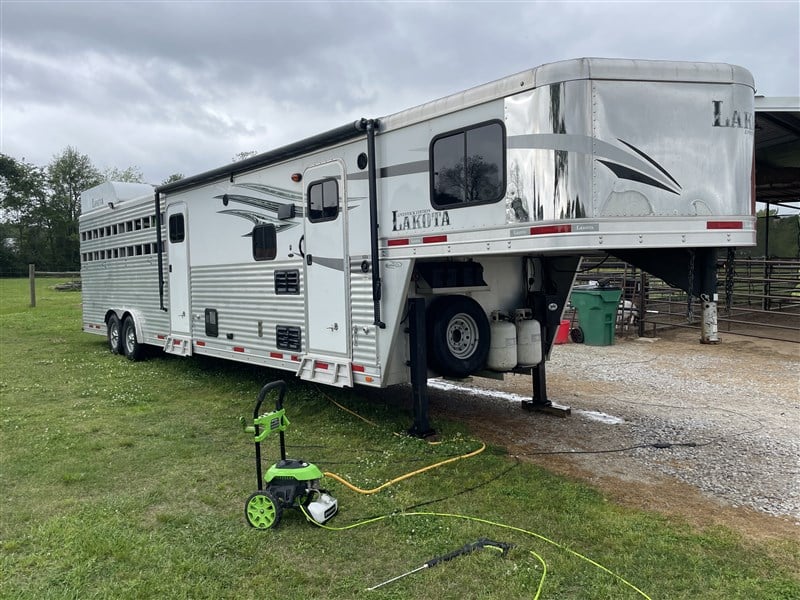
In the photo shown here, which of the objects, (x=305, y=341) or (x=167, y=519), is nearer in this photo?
(x=167, y=519)

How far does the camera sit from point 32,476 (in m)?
5.38

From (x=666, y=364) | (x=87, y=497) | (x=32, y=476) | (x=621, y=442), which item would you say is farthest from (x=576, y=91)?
(x=666, y=364)

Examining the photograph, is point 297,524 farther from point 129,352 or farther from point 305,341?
point 129,352

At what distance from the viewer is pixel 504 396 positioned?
8281 mm

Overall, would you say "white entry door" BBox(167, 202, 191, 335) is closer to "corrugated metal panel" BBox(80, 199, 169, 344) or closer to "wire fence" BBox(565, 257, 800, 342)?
"corrugated metal panel" BBox(80, 199, 169, 344)

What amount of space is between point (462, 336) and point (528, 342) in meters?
0.87

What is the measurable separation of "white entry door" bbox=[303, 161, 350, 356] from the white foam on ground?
254cm

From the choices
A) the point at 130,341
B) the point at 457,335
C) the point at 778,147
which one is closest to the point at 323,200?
the point at 457,335

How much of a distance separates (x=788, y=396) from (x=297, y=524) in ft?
22.6

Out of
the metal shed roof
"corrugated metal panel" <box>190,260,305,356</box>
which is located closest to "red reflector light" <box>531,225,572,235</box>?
"corrugated metal panel" <box>190,260,305,356</box>

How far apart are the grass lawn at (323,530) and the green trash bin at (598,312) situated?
21.7 ft

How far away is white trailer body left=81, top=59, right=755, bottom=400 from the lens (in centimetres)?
469

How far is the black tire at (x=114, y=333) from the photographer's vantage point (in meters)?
11.8

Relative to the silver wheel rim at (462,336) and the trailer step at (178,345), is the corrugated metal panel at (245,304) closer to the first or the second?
the trailer step at (178,345)
